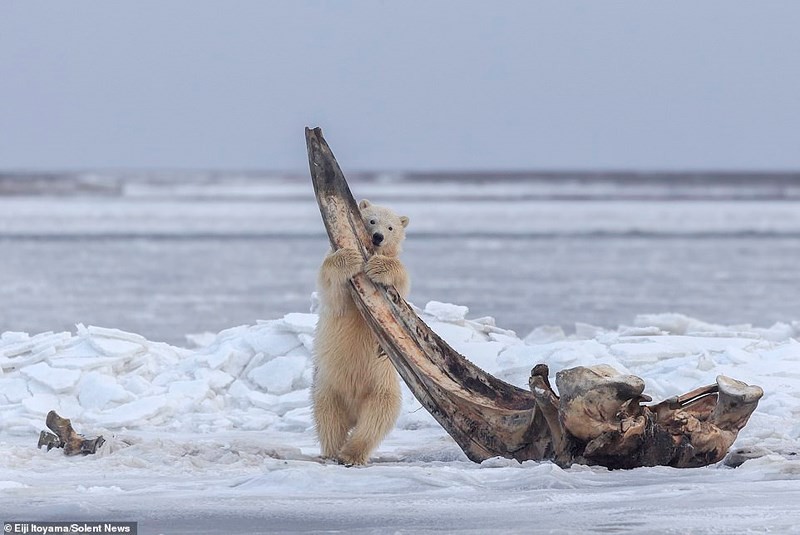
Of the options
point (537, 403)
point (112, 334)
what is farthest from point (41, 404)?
point (537, 403)

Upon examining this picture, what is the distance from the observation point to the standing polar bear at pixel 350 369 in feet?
18.3

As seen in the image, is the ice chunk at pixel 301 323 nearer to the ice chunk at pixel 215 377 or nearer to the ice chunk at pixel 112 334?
the ice chunk at pixel 215 377

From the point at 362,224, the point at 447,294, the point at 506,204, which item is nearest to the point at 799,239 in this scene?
the point at 447,294

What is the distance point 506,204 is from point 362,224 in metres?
31.3

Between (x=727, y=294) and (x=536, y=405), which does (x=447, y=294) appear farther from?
(x=536, y=405)

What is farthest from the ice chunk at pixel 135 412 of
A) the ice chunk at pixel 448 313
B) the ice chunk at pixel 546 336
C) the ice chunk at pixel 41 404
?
the ice chunk at pixel 546 336

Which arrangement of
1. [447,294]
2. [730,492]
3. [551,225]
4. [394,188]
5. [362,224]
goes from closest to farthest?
[730,492], [362,224], [447,294], [551,225], [394,188]

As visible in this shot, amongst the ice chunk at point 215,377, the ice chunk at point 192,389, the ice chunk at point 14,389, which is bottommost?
the ice chunk at point 14,389

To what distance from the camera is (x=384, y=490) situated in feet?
15.4

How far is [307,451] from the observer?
5.98 m

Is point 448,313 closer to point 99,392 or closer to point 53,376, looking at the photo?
point 99,392

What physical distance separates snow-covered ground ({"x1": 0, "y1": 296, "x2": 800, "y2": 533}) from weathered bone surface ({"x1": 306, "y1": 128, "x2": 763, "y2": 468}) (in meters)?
0.12

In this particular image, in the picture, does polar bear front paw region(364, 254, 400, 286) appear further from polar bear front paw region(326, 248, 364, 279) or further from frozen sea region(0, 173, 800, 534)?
frozen sea region(0, 173, 800, 534)

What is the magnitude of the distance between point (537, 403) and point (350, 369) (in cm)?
114
